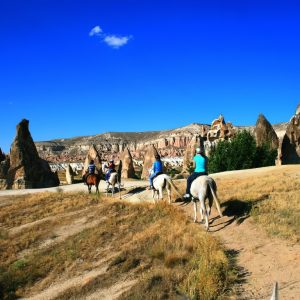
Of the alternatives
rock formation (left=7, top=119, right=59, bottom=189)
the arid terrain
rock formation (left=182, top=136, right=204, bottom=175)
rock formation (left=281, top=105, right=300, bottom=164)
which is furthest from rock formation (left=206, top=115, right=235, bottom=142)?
the arid terrain

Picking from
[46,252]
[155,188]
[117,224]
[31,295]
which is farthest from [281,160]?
[31,295]

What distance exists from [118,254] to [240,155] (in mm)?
27761

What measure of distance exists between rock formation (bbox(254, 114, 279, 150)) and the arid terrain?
23.7 metres

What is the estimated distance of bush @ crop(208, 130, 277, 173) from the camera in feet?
136

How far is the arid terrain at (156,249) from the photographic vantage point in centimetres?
1160

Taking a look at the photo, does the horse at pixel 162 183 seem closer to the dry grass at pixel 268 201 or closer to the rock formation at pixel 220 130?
the dry grass at pixel 268 201

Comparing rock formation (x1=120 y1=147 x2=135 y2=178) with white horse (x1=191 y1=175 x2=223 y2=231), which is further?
rock formation (x1=120 y1=147 x2=135 y2=178)

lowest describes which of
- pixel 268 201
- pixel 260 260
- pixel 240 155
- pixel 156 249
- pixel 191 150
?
pixel 260 260

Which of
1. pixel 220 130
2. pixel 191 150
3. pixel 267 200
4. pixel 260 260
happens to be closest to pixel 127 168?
pixel 191 150

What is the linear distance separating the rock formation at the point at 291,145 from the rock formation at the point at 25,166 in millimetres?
22465

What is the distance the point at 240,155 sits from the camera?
135 feet

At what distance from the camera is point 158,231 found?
55.0 feet

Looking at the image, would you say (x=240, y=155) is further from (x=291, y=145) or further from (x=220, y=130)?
(x=220, y=130)

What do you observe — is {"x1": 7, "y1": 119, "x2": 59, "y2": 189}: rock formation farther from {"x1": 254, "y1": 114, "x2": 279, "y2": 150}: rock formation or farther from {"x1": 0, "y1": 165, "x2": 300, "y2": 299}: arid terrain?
{"x1": 254, "y1": 114, "x2": 279, "y2": 150}: rock formation
